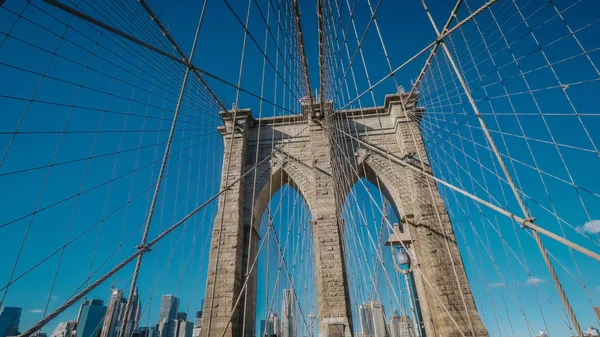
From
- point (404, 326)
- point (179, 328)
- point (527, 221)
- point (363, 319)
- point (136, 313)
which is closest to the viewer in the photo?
point (527, 221)

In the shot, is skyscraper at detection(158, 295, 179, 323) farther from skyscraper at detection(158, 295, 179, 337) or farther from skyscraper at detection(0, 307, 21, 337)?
skyscraper at detection(0, 307, 21, 337)

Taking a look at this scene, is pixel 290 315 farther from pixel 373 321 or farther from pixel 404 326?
pixel 373 321

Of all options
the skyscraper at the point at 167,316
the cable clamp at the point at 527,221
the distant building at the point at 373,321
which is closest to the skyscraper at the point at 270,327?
the distant building at the point at 373,321

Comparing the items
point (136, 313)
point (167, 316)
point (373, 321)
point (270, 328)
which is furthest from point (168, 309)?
point (373, 321)

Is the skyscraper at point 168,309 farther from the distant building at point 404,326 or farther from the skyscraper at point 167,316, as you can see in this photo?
the distant building at point 404,326

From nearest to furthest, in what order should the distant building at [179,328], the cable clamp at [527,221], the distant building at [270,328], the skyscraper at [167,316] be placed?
the cable clamp at [527,221] < the distant building at [270,328] < the distant building at [179,328] < the skyscraper at [167,316]

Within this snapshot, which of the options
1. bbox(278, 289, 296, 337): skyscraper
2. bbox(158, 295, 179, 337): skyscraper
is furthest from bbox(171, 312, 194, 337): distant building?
bbox(278, 289, 296, 337): skyscraper
